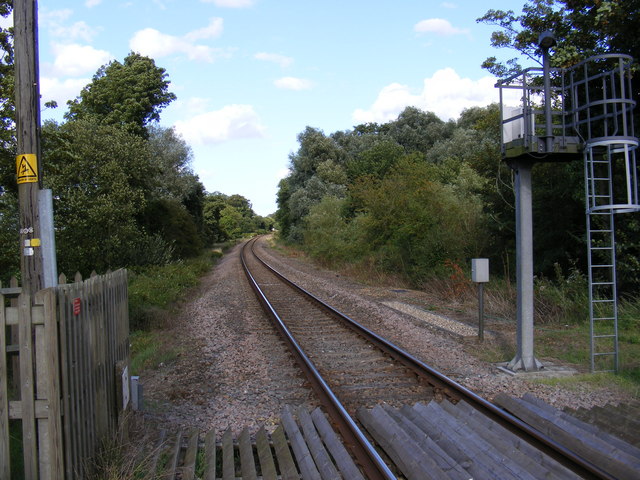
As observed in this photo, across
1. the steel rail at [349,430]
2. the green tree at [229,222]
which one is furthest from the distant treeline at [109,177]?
the green tree at [229,222]

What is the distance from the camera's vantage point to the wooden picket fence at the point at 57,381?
3.41 metres

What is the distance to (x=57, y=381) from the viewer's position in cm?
347

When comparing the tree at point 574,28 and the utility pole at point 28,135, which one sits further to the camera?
the tree at point 574,28

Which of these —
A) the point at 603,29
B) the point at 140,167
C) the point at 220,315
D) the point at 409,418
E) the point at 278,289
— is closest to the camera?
the point at 409,418

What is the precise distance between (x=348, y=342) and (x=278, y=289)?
8.90 meters

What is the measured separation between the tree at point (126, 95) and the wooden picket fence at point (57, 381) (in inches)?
1070

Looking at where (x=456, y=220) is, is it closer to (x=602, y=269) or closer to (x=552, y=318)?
(x=602, y=269)

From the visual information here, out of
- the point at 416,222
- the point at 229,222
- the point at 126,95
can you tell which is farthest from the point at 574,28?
the point at 229,222

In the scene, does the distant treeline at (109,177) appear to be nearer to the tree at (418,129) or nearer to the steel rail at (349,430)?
the steel rail at (349,430)

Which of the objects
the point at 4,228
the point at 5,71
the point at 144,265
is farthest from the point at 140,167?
the point at 5,71

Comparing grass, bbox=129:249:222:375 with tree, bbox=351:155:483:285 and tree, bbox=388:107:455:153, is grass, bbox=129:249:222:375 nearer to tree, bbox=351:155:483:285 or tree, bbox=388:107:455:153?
tree, bbox=351:155:483:285

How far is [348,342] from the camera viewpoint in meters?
9.39

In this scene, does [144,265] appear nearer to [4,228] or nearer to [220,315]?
[4,228]

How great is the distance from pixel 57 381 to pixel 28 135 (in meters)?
2.95
